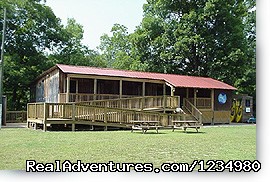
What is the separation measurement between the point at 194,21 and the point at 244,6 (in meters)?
5.02

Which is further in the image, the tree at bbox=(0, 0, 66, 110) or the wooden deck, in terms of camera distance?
the tree at bbox=(0, 0, 66, 110)

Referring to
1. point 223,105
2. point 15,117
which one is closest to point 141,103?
point 223,105

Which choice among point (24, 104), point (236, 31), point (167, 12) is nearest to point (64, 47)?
point (24, 104)

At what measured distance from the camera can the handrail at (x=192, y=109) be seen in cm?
1837

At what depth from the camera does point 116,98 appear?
17312 mm

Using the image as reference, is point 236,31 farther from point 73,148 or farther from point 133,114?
point 73,148

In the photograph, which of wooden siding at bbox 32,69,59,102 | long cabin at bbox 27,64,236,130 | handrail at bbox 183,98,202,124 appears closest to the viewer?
long cabin at bbox 27,64,236,130

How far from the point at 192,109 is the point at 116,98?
4701mm

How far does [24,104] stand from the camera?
24.1 meters

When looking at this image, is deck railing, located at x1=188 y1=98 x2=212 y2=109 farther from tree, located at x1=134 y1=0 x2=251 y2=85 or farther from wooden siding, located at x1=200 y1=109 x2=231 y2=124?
tree, located at x1=134 y1=0 x2=251 y2=85

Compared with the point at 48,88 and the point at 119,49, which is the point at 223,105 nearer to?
the point at 48,88

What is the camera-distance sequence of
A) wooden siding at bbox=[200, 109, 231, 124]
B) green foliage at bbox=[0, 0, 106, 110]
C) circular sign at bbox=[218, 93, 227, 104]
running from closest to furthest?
wooden siding at bbox=[200, 109, 231, 124] < circular sign at bbox=[218, 93, 227, 104] < green foliage at bbox=[0, 0, 106, 110]

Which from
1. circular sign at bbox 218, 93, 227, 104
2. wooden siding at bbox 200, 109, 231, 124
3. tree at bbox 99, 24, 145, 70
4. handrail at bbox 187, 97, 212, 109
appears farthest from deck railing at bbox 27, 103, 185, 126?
tree at bbox 99, 24, 145, 70

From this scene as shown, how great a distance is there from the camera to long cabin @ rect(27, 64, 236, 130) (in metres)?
13.7
